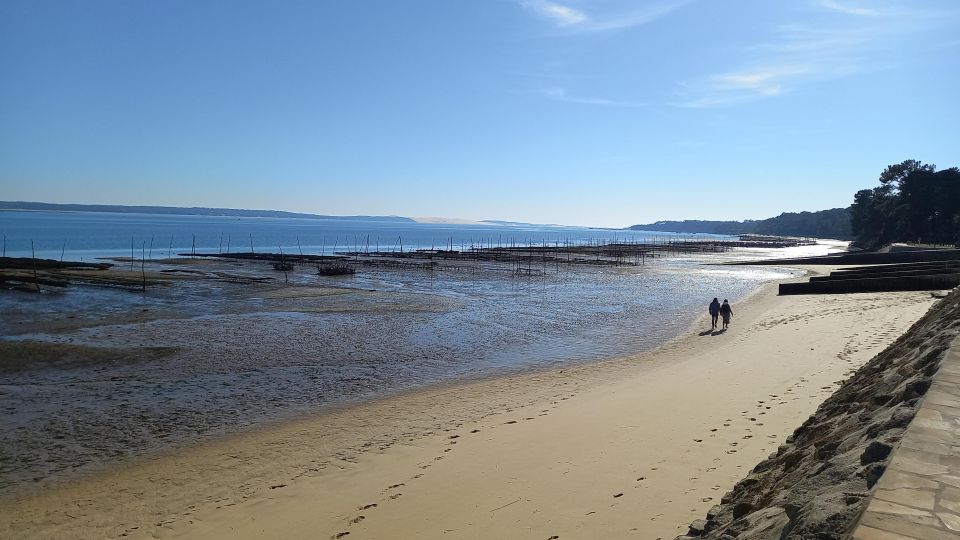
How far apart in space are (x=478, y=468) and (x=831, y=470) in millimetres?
4605

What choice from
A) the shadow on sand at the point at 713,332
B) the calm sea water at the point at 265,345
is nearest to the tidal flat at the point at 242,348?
the calm sea water at the point at 265,345

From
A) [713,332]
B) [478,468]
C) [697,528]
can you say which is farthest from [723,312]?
[697,528]

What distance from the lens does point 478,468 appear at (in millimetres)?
7375

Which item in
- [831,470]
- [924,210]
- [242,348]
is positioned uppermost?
[924,210]

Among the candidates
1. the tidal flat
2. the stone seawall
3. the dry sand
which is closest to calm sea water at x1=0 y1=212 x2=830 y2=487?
the tidal flat

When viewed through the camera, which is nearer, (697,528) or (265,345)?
(697,528)

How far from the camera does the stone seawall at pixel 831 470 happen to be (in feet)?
9.71

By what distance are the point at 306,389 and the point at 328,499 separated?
20.2 feet

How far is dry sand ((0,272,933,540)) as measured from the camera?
19.5ft

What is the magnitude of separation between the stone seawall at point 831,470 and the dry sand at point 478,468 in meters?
0.73

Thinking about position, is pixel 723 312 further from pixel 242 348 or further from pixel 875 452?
pixel 875 452

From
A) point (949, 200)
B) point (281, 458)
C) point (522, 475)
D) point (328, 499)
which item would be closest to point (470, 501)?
point (522, 475)

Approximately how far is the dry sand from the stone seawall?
2.40 ft

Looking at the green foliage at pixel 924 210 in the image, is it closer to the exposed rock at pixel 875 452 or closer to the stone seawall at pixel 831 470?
the stone seawall at pixel 831 470
